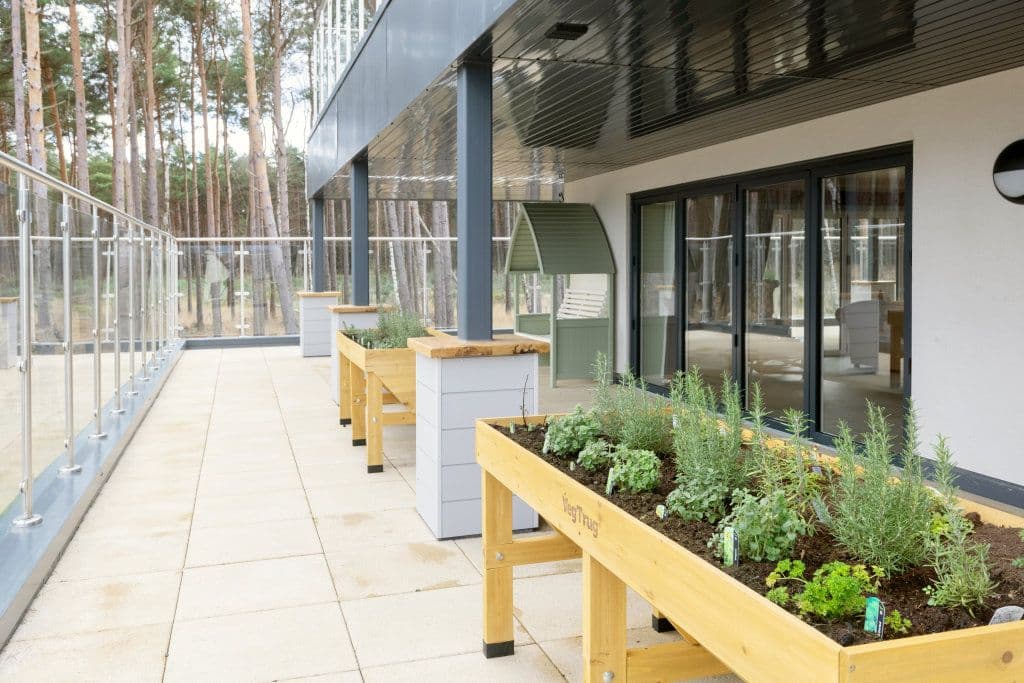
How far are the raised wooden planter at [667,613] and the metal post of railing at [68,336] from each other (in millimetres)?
3208

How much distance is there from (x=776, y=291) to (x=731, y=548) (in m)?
5.79

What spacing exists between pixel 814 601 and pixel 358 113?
22.6ft

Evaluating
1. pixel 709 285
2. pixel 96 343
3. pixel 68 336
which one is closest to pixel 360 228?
pixel 96 343

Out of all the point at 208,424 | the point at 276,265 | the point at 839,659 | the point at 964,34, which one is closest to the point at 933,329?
the point at 964,34

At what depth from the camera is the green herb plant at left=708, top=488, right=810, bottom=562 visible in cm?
199

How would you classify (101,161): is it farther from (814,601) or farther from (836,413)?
(814,601)

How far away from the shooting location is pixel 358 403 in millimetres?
7129

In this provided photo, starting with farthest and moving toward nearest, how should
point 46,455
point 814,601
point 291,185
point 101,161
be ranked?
point 291,185 → point 101,161 → point 46,455 → point 814,601

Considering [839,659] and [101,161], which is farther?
[101,161]

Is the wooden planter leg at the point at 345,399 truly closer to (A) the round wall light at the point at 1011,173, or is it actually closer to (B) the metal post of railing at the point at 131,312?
(B) the metal post of railing at the point at 131,312

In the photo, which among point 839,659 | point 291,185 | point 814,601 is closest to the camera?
point 839,659

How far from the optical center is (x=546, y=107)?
21.0 ft

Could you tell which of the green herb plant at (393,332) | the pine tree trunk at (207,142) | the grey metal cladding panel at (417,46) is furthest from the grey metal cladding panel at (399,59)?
the pine tree trunk at (207,142)

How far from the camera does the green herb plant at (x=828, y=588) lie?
1694mm
